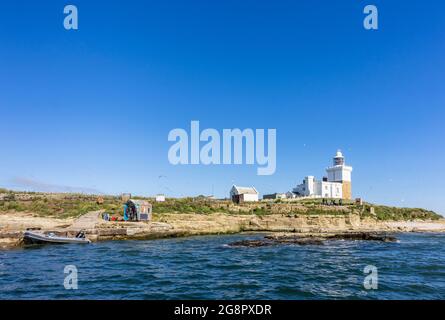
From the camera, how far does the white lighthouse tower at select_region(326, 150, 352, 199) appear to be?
121m

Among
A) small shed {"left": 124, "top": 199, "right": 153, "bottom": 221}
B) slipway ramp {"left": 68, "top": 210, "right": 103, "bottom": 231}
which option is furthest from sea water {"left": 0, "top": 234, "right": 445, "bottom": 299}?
small shed {"left": 124, "top": 199, "right": 153, "bottom": 221}

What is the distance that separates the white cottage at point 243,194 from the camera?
96.6 metres

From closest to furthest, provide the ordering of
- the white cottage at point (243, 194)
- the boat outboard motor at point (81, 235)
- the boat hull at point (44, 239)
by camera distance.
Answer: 1. the boat hull at point (44, 239)
2. the boat outboard motor at point (81, 235)
3. the white cottage at point (243, 194)

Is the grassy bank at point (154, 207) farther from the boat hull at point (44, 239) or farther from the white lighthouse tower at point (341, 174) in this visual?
the white lighthouse tower at point (341, 174)

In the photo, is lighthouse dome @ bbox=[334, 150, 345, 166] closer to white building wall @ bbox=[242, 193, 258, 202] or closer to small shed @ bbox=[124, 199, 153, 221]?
white building wall @ bbox=[242, 193, 258, 202]

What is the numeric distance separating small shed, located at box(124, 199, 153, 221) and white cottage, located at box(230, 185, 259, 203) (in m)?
41.2

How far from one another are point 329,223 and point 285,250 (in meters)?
40.6

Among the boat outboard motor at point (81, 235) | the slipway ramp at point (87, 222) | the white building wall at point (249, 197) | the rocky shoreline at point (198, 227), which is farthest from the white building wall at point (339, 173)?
the boat outboard motor at point (81, 235)

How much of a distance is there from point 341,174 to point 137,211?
85696 millimetres

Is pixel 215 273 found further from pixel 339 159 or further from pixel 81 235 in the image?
pixel 339 159

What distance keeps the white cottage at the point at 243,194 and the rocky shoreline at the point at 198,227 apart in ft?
77.3

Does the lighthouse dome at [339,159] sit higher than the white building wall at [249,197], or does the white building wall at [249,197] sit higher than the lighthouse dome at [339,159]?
the lighthouse dome at [339,159]
